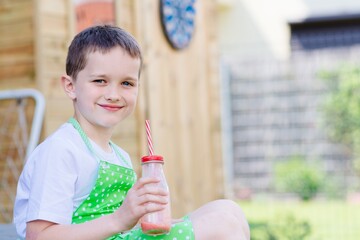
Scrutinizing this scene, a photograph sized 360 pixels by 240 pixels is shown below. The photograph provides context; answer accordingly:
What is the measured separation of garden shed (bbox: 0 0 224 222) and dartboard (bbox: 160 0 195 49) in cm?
4

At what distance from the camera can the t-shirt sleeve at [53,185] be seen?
1.96 meters

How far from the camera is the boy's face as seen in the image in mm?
2047

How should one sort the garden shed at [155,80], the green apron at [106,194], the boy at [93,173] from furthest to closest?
the garden shed at [155,80]
the green apron at [106,194]
the boy at [93,173]

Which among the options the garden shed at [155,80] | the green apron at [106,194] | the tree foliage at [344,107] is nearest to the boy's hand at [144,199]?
the green apron at [106,194]

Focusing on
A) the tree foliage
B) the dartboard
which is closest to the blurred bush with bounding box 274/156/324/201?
the tree foliage

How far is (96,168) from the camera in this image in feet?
6.86

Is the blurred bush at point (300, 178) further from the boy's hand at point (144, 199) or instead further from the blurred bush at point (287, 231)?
the boy's hand at point (144, 199)

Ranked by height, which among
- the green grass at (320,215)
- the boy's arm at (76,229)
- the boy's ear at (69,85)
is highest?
the boy's ear at (69,85)

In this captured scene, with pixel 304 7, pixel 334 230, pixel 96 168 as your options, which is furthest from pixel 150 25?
pixel 304 7

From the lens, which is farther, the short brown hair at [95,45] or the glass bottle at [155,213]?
the short brown hair at [95,45]

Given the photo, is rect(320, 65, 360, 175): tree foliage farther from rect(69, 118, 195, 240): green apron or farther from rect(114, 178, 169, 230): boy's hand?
rect(114, 178, 169, 230): boy's hand

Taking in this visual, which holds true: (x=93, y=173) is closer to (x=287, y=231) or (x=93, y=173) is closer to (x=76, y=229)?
(x=76, y=229)

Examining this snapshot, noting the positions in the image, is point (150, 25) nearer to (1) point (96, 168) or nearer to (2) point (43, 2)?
(2) point (43, 2)

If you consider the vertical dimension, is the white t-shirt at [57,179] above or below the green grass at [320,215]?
above
